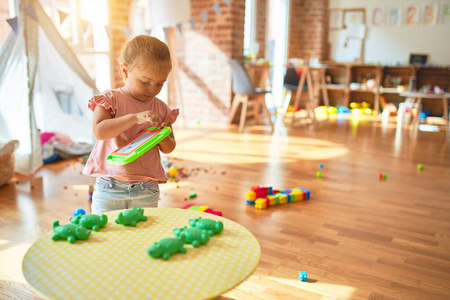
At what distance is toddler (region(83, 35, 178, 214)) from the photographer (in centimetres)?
121

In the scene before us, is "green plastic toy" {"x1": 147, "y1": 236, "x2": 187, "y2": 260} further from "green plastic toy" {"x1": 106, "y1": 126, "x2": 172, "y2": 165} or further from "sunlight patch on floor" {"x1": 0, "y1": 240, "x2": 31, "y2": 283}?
"sunlight patch on floor" {"x1": 0, "y1": 240, "x2": 31, "y2": 283}

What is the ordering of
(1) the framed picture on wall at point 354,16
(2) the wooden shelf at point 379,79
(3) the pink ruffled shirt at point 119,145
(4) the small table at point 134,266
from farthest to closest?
(1) the framed picture on wall at point 354,16 < (2) the wooden shelf at point 379,79 < (3) the pink ruffled shirt at point 119,145 < (4) the small table at point 134,266

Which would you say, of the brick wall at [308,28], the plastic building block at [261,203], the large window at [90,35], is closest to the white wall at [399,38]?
the brick wall at [308,28]

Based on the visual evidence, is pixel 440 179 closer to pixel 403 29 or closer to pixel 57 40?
pixel 57 40

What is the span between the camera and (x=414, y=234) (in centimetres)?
210

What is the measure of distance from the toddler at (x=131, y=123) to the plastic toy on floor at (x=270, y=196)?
113 cm

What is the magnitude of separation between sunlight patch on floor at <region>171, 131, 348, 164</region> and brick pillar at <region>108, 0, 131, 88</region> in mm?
987

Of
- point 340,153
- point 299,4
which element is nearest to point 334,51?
point 299,4

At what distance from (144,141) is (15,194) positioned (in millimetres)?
1804

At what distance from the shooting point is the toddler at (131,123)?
1.21m

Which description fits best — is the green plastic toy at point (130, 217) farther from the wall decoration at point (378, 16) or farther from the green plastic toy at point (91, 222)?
the wall decoration at point (378, 16)

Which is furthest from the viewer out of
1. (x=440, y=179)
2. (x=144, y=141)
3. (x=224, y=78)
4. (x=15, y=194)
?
(x=224, y=78)

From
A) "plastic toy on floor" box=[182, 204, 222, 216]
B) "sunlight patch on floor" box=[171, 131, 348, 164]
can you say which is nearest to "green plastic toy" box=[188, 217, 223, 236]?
"plastic toy on floor" box=[182, 204, 222, 216]

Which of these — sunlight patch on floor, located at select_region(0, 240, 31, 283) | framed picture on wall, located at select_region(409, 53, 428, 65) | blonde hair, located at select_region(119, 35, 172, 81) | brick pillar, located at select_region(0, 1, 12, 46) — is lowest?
sunlight patch on floor, located at select_region(0, 240, 31, 283)
